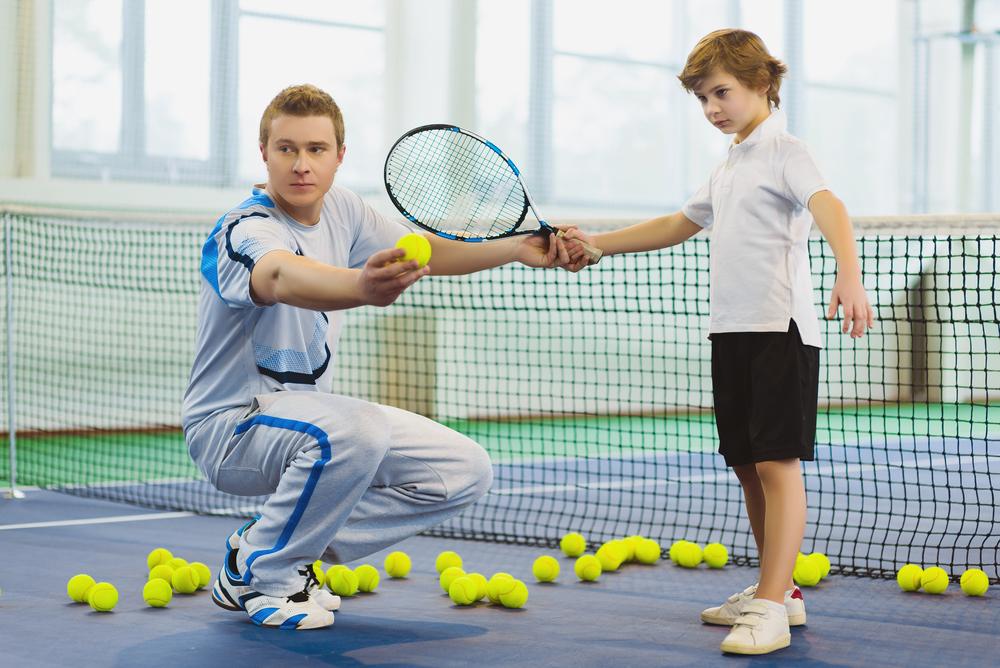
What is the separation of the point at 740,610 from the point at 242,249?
133cm

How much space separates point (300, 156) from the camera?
264 centimetres

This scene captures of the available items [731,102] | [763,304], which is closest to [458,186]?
[731,102]

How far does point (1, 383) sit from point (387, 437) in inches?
169

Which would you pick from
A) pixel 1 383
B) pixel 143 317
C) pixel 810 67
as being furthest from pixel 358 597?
pixel 810 67

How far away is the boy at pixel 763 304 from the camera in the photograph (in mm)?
2637

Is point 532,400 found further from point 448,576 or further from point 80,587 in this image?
point 80,587

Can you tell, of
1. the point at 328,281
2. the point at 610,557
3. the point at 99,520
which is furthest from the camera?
the point at 99,520

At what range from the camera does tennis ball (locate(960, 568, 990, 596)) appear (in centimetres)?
312

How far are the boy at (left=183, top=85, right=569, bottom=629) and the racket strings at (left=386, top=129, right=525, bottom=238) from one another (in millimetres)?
100

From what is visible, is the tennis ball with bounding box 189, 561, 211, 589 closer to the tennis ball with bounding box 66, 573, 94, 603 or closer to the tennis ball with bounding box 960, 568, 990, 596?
the tennis ball with bounding box 66, 573, 94, 603

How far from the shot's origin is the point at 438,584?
3.26m

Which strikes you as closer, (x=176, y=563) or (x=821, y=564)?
(x=176, y=563)

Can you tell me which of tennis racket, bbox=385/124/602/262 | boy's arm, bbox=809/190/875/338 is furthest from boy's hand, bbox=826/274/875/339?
tennis racket, bbox=385/124/602/262

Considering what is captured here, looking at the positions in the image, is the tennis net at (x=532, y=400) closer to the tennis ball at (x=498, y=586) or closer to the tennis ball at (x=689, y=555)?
the tennis ball at (x=689, y=555)
